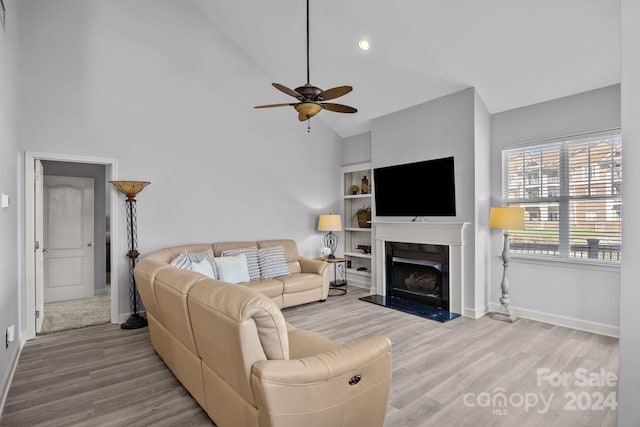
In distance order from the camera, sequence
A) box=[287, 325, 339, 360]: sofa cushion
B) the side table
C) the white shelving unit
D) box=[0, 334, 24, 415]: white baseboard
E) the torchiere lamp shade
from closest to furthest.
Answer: box=[287, 325, 339, 360]: sofa cushion, box=[0, 334, 24, 415]: white baseboard, the torchiere lamp shade, the side table, the white shelving unit

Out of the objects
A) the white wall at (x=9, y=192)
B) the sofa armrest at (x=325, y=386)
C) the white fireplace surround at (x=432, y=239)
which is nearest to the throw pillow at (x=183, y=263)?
the white wall at (x=9, y=192)

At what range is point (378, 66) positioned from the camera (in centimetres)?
448

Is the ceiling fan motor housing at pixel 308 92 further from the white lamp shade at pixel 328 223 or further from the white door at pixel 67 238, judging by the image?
the white door at pixel 67 238

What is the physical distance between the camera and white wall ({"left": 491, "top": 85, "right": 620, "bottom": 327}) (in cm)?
363

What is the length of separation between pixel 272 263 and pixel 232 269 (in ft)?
2.29

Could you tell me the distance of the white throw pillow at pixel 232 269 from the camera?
4191 mm

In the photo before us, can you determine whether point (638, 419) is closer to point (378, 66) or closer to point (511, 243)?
point (511, 243)

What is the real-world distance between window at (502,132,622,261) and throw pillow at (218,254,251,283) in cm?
361

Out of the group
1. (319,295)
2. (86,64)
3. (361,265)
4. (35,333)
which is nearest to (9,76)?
(86,64)

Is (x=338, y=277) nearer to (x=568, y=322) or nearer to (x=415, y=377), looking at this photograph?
(x=568, y=322)

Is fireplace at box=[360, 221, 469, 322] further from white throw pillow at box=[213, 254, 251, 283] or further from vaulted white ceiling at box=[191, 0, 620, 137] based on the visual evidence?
white throw pillow at box=[213, 254, 251, 283]

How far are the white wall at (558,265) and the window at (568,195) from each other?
135mm

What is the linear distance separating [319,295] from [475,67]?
364cm

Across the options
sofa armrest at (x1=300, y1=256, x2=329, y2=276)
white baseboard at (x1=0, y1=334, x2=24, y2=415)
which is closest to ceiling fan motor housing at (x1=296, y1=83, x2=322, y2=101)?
sofa armrest at (x1=300, y1=256, x2=329, y2=276)
